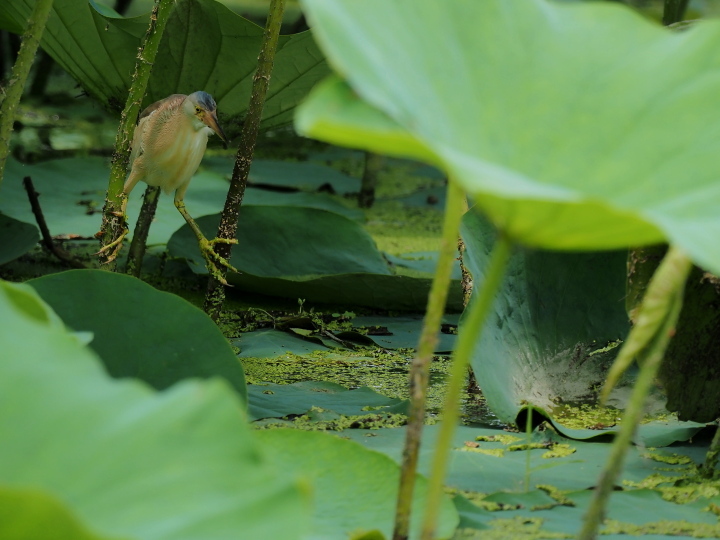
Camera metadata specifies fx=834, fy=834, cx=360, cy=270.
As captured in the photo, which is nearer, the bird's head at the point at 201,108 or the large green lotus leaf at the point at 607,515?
the large green lotus leaf at the point at 607,515

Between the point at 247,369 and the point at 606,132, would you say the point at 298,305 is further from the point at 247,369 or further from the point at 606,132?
the point at 606,132

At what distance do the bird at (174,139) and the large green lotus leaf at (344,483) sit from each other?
756 millimetres

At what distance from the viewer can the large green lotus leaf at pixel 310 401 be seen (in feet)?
4.13

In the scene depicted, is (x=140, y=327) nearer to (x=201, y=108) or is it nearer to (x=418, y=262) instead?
(x=201, y=108)

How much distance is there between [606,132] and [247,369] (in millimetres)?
1027

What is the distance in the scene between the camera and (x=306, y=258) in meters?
2.11

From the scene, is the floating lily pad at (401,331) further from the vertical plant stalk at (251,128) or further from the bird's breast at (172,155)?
the bird's breast at (172,155)

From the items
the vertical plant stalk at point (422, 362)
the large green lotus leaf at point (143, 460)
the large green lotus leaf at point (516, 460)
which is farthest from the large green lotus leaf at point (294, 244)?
the large green lotus leaf at point (143, 460)

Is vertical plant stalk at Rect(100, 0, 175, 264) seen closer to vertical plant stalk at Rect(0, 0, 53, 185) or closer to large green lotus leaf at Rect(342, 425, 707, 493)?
vertical plant stalk at Rect(0, 0, 53, 185)

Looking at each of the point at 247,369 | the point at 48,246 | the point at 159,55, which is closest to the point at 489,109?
the point at 247,369

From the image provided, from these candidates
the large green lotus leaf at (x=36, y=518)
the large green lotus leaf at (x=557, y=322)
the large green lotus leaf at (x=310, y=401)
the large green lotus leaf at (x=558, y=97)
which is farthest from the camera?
the large green lotus leaf at (x=557, y=322)

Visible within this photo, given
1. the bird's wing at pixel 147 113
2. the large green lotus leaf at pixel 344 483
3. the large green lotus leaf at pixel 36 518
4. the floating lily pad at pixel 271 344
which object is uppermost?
the bird's wing at pixel 147 113

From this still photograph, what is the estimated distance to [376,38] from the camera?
A: 0.59 metres

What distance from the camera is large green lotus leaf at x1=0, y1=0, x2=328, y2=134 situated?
1676 mm
